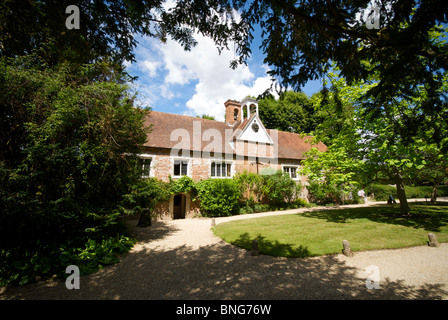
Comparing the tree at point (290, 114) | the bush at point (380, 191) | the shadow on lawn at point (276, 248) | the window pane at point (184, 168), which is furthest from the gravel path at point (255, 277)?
the tree at point (290, 114)

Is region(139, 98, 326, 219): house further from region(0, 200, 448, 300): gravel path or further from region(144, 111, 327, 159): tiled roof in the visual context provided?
region(0, 200, 448, 300): gravel path

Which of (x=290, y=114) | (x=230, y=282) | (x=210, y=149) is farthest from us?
(x=290, y=114)

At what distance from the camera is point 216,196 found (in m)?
13.7

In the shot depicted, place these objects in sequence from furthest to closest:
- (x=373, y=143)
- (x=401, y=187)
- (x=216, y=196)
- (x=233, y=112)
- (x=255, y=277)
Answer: (x=233, y=112)
(x=216, y=196)
(x=401, y=187)
(x=373, y=143)
(x=255, y=277)

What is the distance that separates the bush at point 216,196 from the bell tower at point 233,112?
28.4ft

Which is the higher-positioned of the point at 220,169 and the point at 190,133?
the point at 190,133

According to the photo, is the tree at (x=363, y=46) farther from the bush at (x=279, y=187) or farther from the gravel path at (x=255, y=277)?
the bush at (x=279, y=187)

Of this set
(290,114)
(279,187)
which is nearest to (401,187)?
(279,187)

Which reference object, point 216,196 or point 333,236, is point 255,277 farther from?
point 216,196

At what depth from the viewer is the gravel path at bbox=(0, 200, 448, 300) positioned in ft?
12.4

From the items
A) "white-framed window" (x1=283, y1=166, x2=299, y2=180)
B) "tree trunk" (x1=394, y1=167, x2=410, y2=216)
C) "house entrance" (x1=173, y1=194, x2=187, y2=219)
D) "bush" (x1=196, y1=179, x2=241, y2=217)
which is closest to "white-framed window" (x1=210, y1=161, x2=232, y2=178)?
"bush" (x1=196, y1=179, x2=241, y2=217)

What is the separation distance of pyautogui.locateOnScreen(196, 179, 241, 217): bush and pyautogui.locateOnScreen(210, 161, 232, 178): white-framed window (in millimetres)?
1460

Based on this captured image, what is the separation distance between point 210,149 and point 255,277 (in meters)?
11.7

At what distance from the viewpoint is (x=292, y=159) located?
751 inches
